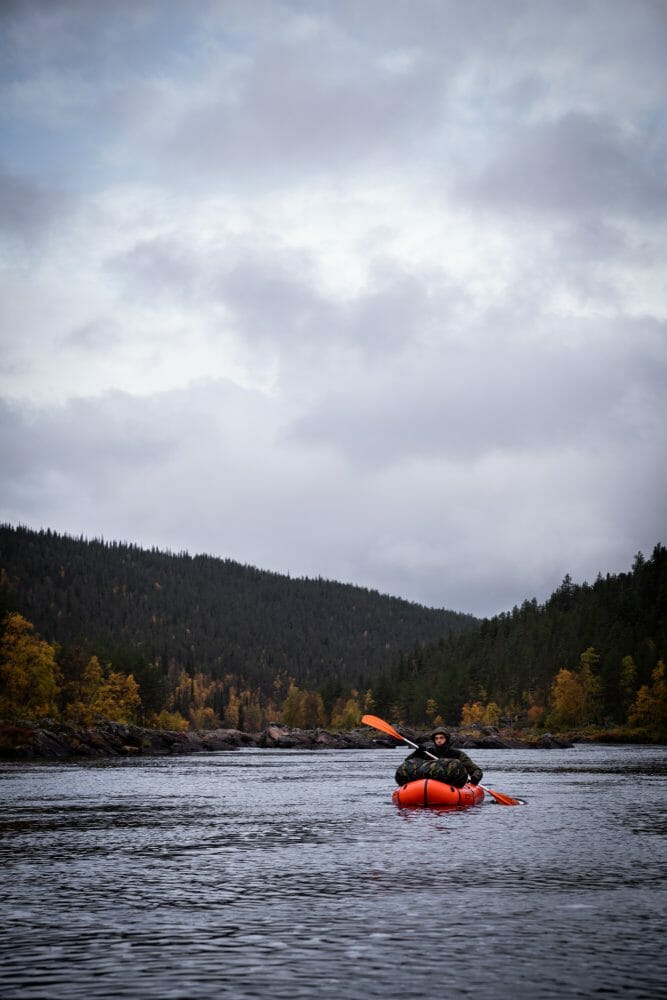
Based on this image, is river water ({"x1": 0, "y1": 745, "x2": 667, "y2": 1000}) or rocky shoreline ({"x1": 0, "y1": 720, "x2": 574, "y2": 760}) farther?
rocky shoreline ({"x1": 0, "y1": 720, "x2": 574, "y2": 760})

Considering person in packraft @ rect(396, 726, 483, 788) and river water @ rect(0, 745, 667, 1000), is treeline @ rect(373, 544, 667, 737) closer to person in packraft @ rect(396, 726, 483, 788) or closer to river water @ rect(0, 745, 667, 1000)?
person in packraft @ rect(396, 726, 483, 788)

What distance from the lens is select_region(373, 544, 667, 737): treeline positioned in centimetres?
13975

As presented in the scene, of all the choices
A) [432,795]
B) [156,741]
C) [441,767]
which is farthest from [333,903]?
[156,741]

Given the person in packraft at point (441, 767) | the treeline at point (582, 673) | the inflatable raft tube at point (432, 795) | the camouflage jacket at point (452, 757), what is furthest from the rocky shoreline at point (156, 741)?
the inflatable raft tube at point (432, 795)

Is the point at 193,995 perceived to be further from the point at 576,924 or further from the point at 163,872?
the point at 163,872

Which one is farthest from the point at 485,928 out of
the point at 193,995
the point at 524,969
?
the point at 193,995

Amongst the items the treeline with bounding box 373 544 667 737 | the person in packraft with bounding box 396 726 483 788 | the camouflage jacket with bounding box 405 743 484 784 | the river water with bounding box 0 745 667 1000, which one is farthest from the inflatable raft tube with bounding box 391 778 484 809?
→ the treeline with bounding box 373 544 667 737

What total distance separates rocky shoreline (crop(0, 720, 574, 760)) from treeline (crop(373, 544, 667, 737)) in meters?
15.9

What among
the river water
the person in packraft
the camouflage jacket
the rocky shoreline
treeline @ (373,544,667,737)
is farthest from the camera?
treeline @ (373,544,667,737)

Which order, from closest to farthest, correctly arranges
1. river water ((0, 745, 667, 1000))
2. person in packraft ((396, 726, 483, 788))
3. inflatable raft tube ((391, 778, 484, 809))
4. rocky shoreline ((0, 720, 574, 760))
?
river water ((0, 745, 667, 1000))
inflatable raft tube ((391, 778, 484, 809))
person in packraft ((396, 726, 483, 788))
rocky shoreline ((0, 720, 574, 760))

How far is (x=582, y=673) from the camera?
15350 centimetres

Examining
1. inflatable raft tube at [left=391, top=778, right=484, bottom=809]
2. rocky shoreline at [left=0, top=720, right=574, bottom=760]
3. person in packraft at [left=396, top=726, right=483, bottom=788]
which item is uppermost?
person in packraft at [left=396, top=726, right=483, bottom=788]

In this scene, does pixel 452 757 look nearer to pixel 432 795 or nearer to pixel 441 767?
pixel 441 767

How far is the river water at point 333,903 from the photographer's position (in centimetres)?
1039
